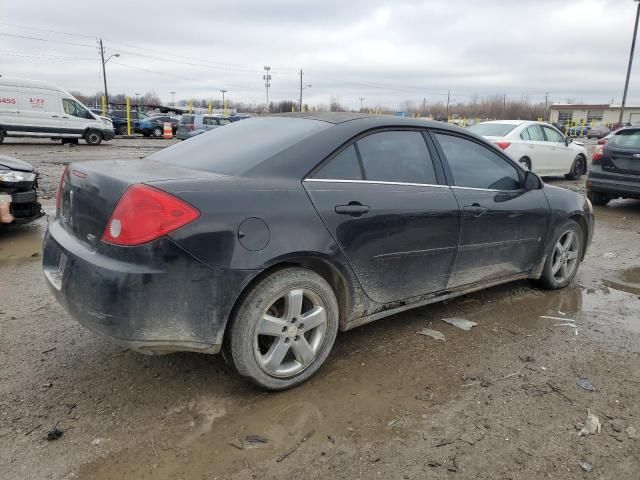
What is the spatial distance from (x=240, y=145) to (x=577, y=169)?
1389 centimetres

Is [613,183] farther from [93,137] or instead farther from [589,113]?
[589,113]

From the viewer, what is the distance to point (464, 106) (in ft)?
398

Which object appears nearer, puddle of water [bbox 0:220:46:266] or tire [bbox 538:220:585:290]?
tire [bbox 538:220:585:290]

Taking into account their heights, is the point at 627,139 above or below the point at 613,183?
above

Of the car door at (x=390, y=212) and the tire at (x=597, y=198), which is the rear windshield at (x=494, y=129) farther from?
the car door at (x=390, y=212)

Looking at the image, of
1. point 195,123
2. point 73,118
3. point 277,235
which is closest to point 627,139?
point 277,235

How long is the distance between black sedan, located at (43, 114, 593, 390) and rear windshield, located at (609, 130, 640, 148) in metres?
6.63

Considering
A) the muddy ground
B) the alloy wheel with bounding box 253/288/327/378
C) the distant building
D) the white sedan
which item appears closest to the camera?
the muddy ground

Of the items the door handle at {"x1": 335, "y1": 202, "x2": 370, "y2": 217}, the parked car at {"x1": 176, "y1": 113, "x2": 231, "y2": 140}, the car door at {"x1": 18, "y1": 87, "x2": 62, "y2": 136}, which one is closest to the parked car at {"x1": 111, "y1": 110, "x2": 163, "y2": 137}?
the parked car at {"x1": 176, "y1": 113, "x2": 231, "y2": 140}

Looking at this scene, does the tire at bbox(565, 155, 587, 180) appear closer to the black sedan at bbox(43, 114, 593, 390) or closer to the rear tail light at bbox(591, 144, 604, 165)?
the rear tail light at bbox(591, 144, 604, 165)

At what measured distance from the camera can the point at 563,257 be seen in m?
4.84

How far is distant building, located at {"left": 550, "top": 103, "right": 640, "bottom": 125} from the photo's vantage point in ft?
310

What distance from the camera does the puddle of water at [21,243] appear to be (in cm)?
545

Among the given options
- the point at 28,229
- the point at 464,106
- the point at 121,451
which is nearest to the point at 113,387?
the point at 121,451
